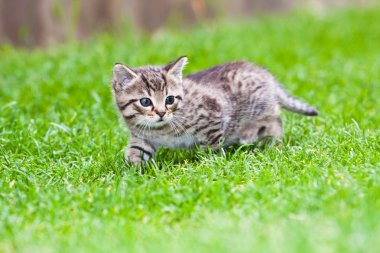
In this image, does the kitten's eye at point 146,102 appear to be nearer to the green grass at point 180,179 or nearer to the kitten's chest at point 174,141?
the kitten's chest at point 174,141

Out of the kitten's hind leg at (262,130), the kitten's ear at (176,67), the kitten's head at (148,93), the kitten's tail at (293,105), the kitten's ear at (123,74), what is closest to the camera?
the kitten's head at (148,93)

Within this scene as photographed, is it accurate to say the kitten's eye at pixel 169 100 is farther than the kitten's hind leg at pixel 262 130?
No

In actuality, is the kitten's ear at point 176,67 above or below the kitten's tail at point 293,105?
above

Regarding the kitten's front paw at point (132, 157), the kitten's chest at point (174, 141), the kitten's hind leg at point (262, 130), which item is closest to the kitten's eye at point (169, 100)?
the kitten's chest at point (174, 141)

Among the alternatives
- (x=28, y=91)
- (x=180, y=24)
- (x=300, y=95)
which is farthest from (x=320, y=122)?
(x=180, y=24)

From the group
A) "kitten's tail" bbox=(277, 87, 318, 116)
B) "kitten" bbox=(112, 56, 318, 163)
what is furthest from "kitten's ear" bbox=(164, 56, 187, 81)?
"kitten's tail" bbox=(277, 87, 318, 116)

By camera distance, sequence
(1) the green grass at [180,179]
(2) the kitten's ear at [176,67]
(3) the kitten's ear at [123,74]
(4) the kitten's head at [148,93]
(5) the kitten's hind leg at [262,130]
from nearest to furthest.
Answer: (1) the green grass at [180,179] → (4) the kitten's head at [148,93] → (3) the kitten's ear at [123,74] → (2) the kitten's ear at [176,67] → (5) the kitten's hind leg at [262,130]
